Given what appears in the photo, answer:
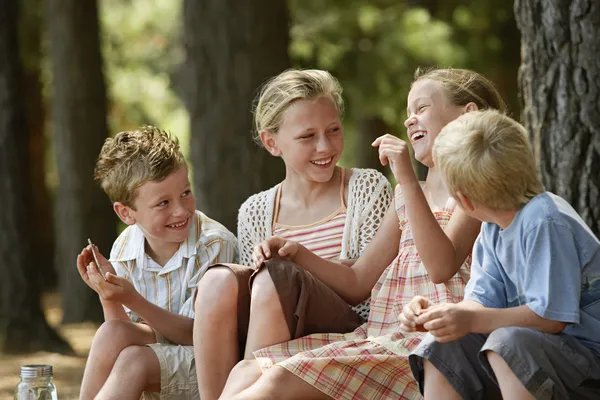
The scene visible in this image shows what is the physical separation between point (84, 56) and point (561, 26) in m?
5.65

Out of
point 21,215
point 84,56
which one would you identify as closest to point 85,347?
point 21,215

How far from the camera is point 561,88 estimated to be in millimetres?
3961

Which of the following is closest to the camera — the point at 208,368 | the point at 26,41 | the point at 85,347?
the point at 208,368

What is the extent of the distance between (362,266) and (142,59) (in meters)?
12.0

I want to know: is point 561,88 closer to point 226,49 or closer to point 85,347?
point 226,49

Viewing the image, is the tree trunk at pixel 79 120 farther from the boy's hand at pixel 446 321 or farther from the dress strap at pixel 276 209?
the boy's hand at pixel 446 321

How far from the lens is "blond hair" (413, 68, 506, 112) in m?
3.26

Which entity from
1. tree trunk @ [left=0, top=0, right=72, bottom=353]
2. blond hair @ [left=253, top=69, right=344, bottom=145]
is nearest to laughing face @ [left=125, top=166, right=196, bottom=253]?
blond hair @ [left=253, top=69, right=344, bottom=145]

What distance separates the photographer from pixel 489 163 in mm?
2518

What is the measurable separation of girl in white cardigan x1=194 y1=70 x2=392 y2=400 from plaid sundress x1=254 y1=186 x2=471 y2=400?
80 mm

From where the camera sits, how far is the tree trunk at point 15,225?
23.4 ft

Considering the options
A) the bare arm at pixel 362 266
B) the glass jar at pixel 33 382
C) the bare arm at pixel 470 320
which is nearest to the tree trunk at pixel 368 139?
the bare arm at pixel 362 266

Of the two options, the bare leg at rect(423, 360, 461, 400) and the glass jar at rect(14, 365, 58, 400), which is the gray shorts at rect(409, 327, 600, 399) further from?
the glass jar at rect(14, 365, 58, 400)

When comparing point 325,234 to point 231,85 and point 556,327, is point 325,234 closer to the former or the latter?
point 556,327
